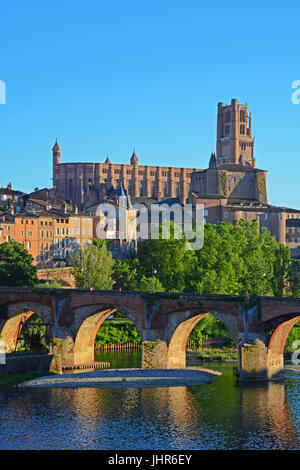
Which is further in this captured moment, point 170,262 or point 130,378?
point 170,262

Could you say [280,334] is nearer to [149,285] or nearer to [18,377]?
[18,377]

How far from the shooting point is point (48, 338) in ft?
291

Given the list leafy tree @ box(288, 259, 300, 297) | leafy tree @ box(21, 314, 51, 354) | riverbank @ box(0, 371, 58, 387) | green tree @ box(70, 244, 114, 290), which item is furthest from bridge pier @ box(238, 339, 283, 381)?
leafy tree @ box(288, 259, 300, 297)

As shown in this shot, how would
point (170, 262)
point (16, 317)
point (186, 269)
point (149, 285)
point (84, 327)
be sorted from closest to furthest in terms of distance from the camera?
1. point (84, 327)
2. point (16, 317)
3. point (149, 285)
4. point (186, 269)
5. point (170, 262)

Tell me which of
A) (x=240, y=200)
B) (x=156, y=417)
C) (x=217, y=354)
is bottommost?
(x=156, y=417)

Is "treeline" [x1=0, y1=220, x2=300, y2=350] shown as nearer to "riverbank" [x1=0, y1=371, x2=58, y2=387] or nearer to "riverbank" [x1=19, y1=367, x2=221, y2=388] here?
"riverbank" [x1=19, y1=367, x2=221, y2=388]

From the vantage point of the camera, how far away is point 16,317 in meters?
93.6

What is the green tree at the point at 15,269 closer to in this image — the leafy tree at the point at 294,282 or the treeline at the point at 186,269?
the treeline at the point at 186,269

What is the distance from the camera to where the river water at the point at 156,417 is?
177ft

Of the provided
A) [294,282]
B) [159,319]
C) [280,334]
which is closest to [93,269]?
[294,282]

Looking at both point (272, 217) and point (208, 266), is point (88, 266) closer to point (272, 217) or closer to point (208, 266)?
point (208, 266)

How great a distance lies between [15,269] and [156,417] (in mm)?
51354

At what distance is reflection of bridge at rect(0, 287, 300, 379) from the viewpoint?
249ft
